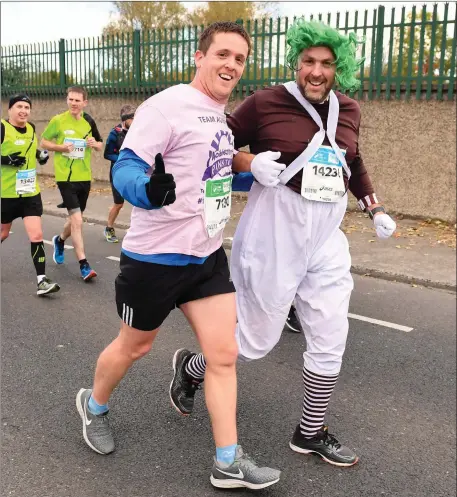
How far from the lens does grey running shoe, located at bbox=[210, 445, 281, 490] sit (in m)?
2.64

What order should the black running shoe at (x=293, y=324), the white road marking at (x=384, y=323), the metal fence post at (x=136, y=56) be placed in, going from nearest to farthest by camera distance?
the black running shoe at (x=293, y=324) → the white road marking at (x=384, y=323) → the metal fence post at (x=136, y=56)

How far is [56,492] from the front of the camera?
271cm

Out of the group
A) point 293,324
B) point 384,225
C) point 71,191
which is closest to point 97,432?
point 384,225

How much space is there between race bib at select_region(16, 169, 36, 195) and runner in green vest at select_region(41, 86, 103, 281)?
2.45 ft

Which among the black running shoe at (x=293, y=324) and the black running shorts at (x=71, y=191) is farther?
the black running shorts at (x=71, y=191)

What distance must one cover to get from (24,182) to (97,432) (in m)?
3.34

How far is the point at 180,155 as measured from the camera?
2500 millimetres

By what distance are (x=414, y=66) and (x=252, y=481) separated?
8423 millimetres

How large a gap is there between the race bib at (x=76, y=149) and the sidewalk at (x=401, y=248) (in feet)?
6.09

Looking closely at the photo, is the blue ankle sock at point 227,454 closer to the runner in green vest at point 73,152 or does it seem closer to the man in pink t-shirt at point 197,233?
the man in pink t-shirt at point 197,233

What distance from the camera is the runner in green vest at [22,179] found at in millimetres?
5711

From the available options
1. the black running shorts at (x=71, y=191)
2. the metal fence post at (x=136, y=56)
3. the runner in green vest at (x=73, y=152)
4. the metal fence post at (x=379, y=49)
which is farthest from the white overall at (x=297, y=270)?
the metal fence post at (x=136, y=56)

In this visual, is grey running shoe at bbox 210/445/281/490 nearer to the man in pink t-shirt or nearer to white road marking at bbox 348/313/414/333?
the man in pink t-shirt

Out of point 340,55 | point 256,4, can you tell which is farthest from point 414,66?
point 256,4
